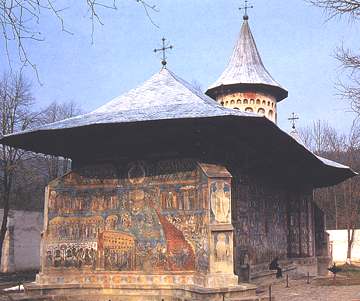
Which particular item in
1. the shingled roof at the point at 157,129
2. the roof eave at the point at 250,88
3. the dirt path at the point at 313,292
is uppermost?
the roof eave at the point at 250,88

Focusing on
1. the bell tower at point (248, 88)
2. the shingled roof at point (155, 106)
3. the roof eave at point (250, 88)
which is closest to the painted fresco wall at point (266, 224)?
the shingled roof at point (155, 106)

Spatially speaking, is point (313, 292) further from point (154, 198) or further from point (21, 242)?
point (21, 242)

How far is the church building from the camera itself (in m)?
11.3

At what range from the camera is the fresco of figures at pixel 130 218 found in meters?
11.8

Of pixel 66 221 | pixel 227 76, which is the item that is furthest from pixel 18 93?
pixel 66 221

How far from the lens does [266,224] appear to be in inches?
626

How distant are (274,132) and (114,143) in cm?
371

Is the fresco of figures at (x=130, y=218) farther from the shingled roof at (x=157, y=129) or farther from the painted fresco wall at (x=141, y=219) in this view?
the shingled roof at (x=157, y=129)

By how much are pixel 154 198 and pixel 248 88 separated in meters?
12.6

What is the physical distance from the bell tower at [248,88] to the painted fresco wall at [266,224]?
16.3 feet

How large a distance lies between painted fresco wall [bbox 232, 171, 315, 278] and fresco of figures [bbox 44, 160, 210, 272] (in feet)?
5.45

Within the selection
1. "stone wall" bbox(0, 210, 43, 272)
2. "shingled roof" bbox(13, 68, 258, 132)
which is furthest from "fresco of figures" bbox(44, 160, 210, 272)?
"stone wall" bbox(0, 210, 43, 272)

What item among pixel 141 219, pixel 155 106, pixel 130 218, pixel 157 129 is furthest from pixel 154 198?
pixel 155 106

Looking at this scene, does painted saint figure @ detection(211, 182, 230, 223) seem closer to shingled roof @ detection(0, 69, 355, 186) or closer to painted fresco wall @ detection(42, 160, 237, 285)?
painted fresco wall @ detection(42, 160, 237, 285)
